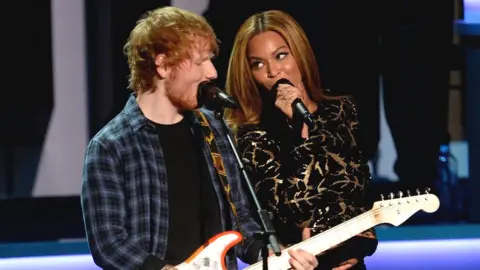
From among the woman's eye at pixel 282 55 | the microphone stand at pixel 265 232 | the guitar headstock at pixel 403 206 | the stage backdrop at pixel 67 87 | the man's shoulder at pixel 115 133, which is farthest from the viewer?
the stage backdrop at pixel 67 87

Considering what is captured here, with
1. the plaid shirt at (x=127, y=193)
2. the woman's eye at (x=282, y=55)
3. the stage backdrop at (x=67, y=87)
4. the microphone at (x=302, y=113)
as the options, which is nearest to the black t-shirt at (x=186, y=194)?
the plaid shirt at (x=127, y=193)

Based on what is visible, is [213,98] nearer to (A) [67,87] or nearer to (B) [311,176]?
(B) [311,176]

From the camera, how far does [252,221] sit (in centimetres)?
248

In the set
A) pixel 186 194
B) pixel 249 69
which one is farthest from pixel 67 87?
pixel 186 194

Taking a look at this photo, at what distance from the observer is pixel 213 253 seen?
2.33 metres

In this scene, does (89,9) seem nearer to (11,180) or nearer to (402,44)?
(11,180)

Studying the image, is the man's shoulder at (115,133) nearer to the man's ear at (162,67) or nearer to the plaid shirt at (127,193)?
the plaid shirt at (127,193)

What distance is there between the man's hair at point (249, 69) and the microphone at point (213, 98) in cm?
37

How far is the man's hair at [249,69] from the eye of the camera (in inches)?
108

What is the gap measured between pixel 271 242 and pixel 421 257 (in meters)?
2.48

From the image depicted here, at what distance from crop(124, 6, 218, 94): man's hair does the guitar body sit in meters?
0.42

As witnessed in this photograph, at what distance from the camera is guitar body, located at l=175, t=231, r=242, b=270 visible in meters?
2.31

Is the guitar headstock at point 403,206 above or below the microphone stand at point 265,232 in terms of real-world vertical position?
below

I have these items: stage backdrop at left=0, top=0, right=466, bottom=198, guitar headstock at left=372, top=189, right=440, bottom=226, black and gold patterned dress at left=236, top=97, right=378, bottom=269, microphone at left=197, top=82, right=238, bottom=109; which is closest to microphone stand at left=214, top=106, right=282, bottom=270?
microphone at left=197, top=82, right=238, bottom=109
